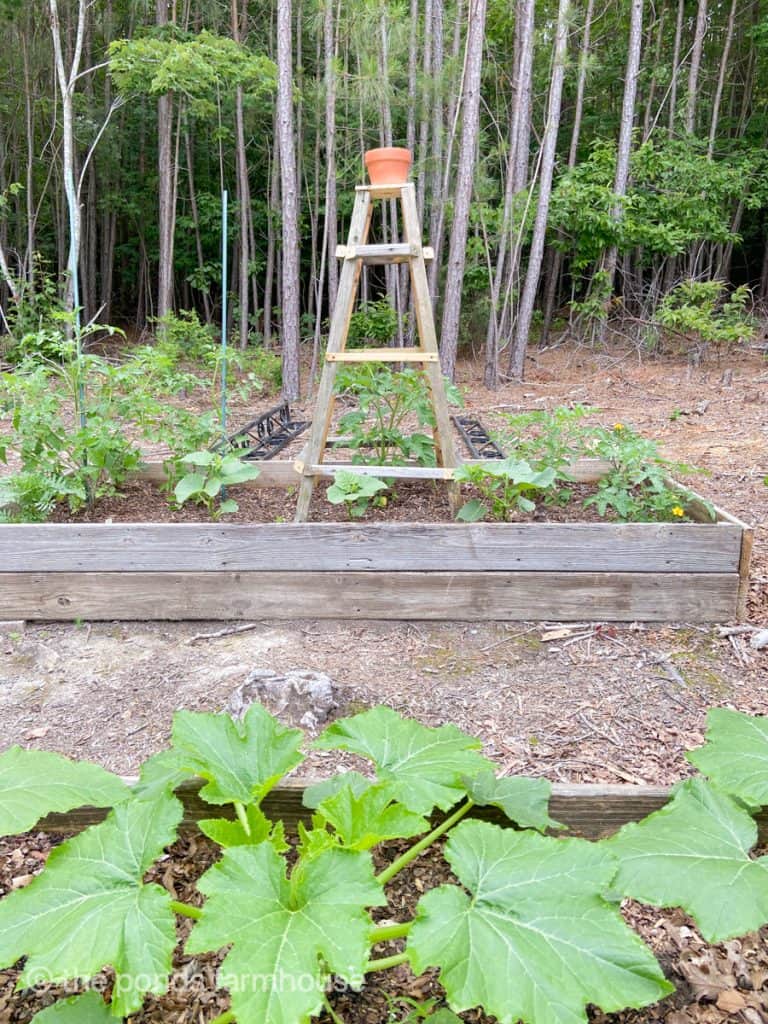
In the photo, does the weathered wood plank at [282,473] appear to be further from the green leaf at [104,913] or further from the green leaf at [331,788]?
the green leaf at [104,913]

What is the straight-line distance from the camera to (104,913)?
822mm

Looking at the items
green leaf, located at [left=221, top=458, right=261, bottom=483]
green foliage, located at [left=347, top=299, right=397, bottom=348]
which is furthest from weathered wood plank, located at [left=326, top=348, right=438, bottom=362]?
green foliage, located at [left=347, top=299, right=397, bottom=348]

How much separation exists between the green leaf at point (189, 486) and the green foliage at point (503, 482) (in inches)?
43.0

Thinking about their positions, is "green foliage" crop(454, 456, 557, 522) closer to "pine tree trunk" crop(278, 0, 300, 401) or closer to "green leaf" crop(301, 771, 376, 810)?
"green leaf" crop(301, 771, 376, 810)

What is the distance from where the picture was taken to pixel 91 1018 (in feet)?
2.65

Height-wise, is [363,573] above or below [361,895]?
below

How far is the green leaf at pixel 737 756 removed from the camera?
39.8 inches

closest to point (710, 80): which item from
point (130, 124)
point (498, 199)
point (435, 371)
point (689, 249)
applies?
point (689, 249)

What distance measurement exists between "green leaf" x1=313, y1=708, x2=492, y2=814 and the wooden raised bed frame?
5.08ft

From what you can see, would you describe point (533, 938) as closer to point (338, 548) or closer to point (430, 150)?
point (338, 548)

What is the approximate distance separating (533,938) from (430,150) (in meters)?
12.6

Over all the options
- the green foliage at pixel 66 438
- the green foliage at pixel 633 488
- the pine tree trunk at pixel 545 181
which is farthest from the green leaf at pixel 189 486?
the pine tree trunk at pixel 545 181

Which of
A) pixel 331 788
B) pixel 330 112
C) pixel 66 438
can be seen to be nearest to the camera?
Result: pixel 331 788

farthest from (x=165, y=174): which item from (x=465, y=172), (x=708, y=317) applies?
(x=708, y=317)
